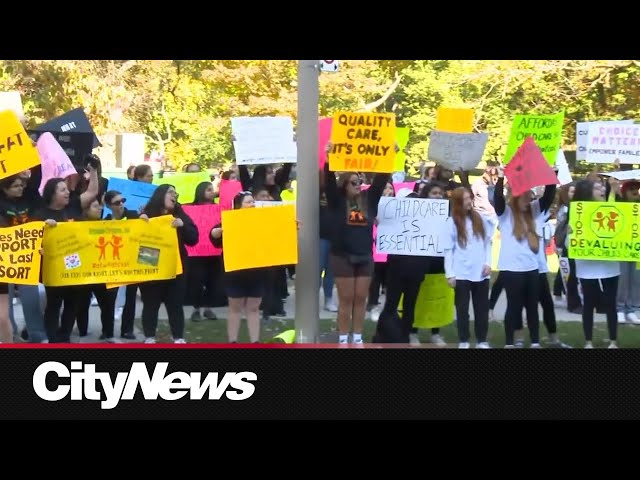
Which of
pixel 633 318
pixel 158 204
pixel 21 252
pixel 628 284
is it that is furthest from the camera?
pixel 628 284

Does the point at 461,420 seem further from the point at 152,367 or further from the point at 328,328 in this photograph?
the point at 152,367

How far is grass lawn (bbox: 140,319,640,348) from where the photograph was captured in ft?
18.7

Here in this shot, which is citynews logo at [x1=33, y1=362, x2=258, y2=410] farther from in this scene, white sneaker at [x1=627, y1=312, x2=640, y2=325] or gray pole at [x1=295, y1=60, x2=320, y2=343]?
white sneaker at [x1=627, y1=312, x2=640, y2=325]

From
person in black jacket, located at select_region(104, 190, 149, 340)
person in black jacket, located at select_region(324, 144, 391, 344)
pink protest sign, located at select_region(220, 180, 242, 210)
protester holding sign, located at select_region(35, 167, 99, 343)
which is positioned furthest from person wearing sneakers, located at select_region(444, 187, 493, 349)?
protester holding sign, located at select_region(35, 167, 99, 343)

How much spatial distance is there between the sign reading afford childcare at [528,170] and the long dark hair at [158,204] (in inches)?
70.0

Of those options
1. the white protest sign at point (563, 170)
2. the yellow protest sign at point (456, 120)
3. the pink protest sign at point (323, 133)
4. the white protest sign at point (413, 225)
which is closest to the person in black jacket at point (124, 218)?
the pink protest sign at point (323, 133)

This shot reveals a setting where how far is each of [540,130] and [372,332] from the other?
1316 mm

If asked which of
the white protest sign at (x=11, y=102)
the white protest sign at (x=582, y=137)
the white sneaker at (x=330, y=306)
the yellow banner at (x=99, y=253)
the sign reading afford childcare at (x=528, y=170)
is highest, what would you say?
the white protest sign at (x=11, y=102)

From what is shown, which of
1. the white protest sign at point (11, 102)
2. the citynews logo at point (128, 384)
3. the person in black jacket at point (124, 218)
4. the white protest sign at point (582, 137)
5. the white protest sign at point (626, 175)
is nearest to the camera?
the citynews logo at point (128, 384)

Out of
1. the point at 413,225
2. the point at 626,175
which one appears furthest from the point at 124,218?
the point at 626,175

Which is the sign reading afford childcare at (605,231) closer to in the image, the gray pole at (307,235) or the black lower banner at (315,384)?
the black lower banner at (315,384)

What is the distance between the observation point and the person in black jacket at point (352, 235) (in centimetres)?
624

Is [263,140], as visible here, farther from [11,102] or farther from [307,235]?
Result: [11,102]

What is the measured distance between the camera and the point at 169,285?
6.01 m
